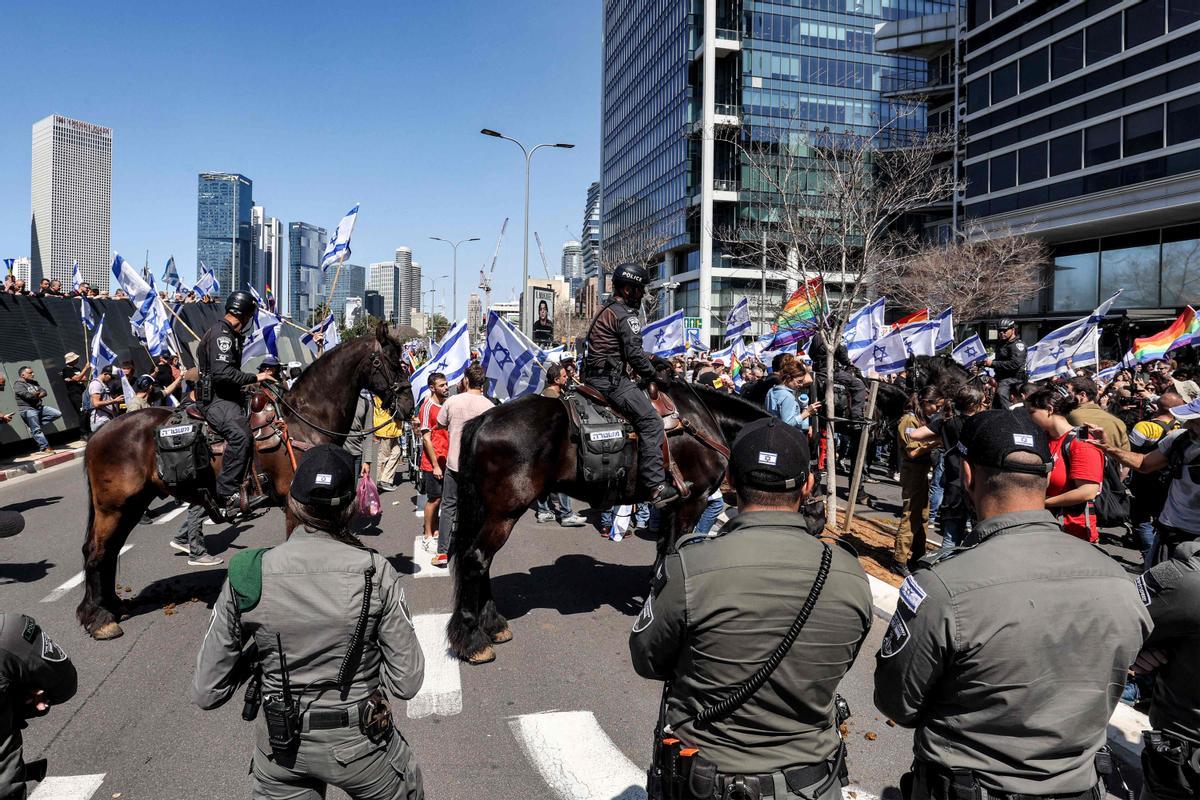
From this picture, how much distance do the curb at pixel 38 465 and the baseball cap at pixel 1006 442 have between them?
57.7ft

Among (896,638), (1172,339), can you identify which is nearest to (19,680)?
(896,638)

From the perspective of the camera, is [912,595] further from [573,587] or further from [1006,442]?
[573,587]

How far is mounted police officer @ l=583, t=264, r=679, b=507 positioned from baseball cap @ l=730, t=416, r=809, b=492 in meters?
3.79

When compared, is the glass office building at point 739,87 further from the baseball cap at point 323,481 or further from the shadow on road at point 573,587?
the baseball cap at point 323,481

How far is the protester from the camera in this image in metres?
16.5

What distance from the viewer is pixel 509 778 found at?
169 inches

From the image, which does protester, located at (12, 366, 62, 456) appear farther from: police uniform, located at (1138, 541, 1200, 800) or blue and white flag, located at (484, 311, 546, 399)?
police uniform, located at (1138, 541, 1200, 800)

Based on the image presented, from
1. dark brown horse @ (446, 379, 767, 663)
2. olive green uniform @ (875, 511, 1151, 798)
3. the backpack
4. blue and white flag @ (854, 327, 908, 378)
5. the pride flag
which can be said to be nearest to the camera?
olive green uniform @ (875, 511, 1151, 798)

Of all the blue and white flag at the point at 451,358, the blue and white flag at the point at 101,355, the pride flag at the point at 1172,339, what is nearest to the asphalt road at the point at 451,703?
the blue and white flag at the point at 451,358

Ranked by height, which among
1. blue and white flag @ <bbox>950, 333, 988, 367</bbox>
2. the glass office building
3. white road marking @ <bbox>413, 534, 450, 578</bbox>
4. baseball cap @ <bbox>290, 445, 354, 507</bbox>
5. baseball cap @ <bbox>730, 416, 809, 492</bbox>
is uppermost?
the glass office building

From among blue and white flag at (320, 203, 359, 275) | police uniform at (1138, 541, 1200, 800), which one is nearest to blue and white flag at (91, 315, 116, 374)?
blue and white flag at (320, 203, 359, 275)

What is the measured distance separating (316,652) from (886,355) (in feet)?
35.3

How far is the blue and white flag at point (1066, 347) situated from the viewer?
580 inches

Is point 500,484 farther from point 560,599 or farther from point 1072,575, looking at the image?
point 1072,575
